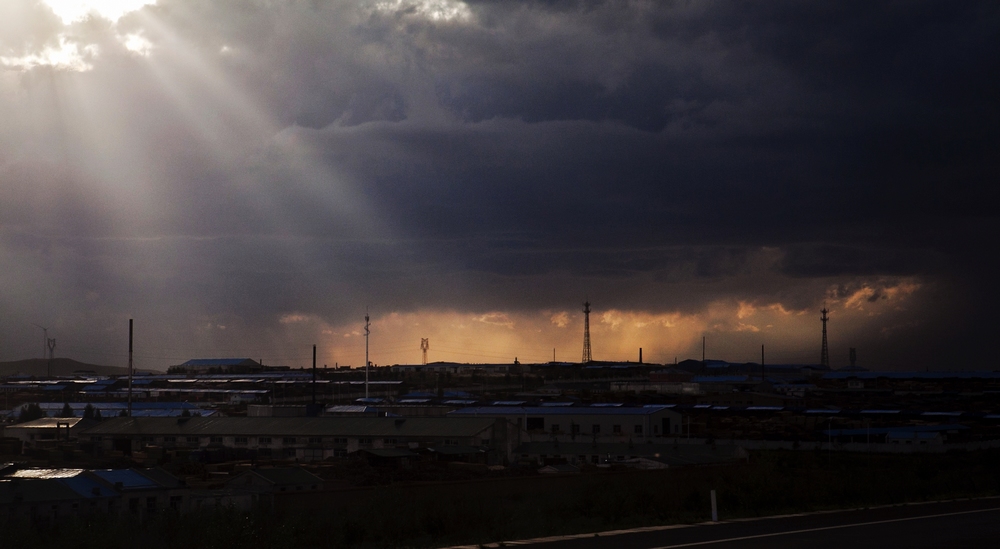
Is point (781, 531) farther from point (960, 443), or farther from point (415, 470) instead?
Result: point (960, 443)

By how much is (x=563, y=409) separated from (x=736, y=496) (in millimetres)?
59185

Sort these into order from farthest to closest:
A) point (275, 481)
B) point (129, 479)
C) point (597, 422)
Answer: point (597, 422), point (275, 481), point (129, 479)

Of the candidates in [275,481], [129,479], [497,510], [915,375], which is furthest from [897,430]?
[915,375]

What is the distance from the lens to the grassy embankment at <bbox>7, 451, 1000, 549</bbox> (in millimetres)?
26566

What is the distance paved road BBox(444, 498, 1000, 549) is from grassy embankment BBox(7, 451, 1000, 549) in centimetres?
232

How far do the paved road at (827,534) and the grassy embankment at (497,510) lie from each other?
2324 mm

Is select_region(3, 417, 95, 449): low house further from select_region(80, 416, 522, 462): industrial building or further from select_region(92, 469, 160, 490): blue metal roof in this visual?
select_region(92, 469, 160, 490): blue metal roof

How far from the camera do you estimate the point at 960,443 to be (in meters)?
77.2

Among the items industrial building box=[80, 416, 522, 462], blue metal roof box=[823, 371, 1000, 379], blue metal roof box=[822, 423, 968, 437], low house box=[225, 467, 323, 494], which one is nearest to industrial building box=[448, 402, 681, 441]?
industrial building box=[80, 416, 522, 462]

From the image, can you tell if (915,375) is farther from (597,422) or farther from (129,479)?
(129,479)

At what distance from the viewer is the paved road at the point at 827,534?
73.4 feet

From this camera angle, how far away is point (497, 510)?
111 ft

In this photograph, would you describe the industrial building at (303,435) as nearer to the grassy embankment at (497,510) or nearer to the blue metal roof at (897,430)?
the grassy embankment at (497,510)

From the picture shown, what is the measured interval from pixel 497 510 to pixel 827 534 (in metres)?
12.8
